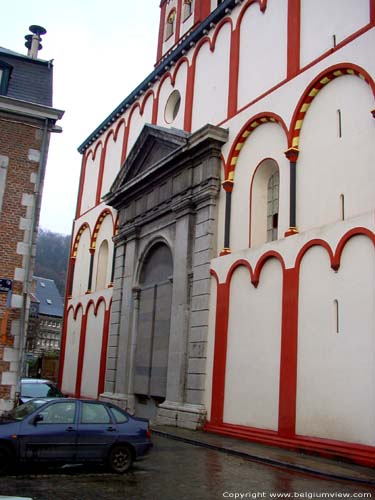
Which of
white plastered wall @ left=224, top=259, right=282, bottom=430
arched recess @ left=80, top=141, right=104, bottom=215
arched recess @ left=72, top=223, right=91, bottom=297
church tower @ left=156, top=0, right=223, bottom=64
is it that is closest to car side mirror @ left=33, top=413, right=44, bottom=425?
white plastered wall @ left=224, top=259, right=282, bottom=430

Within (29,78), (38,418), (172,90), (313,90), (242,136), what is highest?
(172,90)

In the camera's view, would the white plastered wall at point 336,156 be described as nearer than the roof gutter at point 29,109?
Yes

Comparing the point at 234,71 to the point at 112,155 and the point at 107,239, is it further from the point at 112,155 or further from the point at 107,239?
the point at 107,239

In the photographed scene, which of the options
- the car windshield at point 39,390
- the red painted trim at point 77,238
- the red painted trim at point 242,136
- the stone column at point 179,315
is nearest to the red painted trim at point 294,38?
the red painted trim at point 242,136

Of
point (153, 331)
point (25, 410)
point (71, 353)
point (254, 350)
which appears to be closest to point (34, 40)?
point (153, 331)

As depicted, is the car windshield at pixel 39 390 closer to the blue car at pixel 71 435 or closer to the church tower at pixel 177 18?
the blue car at pixel 71 435

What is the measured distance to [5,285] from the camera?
47.4 feet

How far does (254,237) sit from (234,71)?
20.1 ft

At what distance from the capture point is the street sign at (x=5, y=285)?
14406 millimetres

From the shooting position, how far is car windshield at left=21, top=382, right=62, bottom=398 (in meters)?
17.8

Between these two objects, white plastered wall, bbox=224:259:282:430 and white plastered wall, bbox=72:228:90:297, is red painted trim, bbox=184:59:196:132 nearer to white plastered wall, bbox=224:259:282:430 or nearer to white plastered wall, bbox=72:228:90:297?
white plastered wall, bbox=224:259:282:430

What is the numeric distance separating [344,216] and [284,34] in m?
6.74

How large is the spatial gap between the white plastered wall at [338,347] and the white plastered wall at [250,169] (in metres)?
2.74

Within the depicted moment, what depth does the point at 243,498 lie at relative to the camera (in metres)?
8.66
